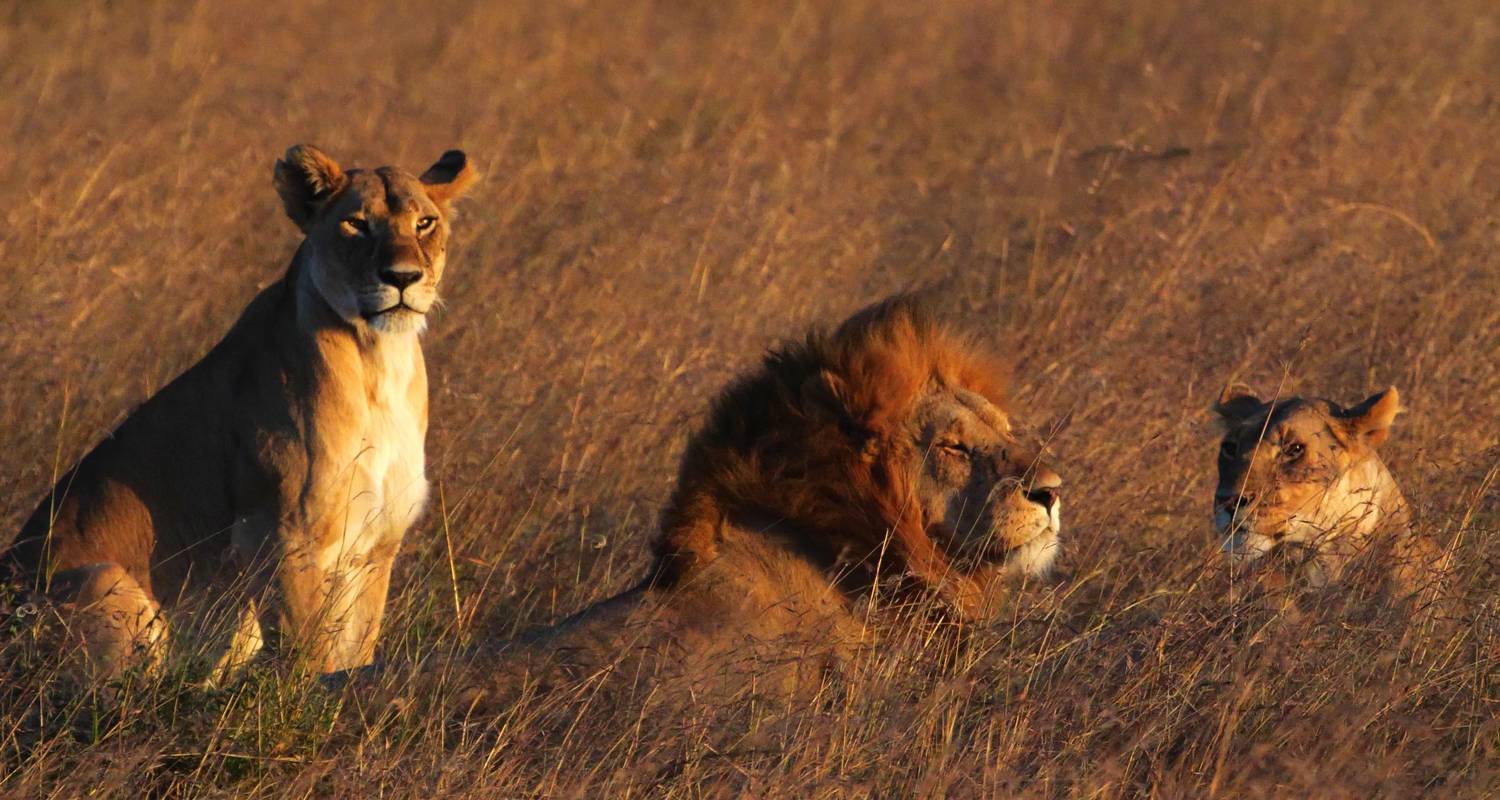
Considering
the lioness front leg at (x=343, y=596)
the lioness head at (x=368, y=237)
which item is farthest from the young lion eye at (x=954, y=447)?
the lioness head at (x=368, y=237)

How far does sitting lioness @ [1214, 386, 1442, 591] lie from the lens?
5.40m

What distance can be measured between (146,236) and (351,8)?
502cm

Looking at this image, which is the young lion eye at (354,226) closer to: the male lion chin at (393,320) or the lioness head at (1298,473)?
the male lion chin at (393,320)

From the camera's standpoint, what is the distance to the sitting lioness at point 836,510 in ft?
14.3

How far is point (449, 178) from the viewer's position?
6336 millimetres

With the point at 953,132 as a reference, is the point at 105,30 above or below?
above

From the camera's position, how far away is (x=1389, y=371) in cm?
774

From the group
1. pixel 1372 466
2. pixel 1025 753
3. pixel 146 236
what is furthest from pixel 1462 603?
pixel 146 236

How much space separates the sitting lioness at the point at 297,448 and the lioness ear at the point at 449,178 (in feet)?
0.53

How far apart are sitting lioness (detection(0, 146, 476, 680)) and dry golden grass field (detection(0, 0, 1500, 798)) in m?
0.32

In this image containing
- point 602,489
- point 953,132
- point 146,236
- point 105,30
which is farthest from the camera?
point 105,30

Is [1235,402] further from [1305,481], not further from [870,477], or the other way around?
[870,477]

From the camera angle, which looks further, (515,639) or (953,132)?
(953,132)

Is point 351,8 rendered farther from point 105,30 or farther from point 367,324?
point 367,324
